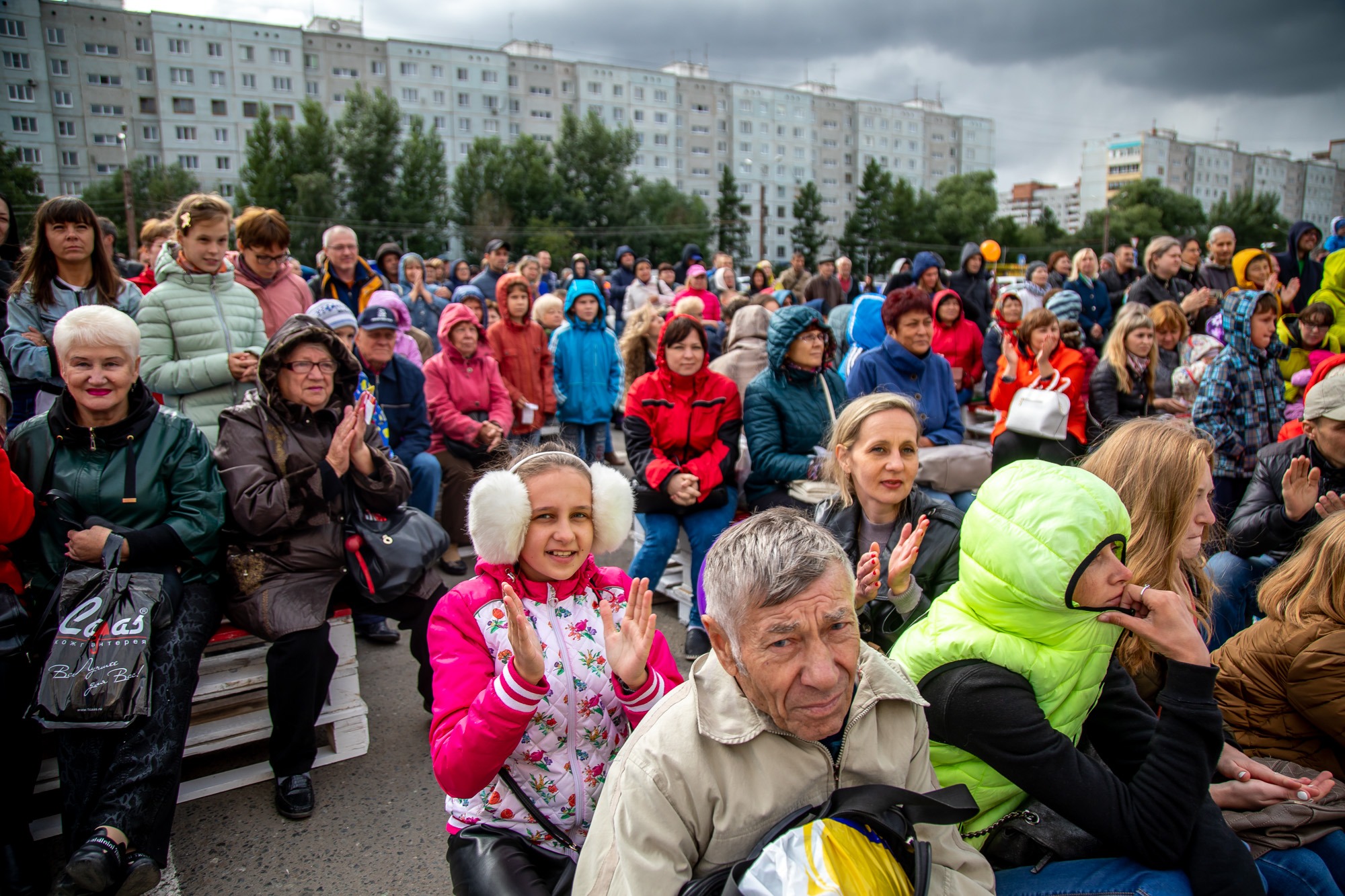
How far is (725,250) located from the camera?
2665 inches

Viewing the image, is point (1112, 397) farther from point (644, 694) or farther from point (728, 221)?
point (728, 221)

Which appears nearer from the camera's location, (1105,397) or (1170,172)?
(1105,397)

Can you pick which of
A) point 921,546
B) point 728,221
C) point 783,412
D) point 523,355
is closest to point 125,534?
point 921,546

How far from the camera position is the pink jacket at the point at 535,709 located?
1.96 metres

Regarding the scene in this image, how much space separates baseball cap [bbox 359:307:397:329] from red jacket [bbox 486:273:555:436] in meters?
1.63

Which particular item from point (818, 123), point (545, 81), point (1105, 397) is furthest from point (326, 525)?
point (818, 123)

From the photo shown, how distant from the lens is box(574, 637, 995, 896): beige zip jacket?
4.82 feet

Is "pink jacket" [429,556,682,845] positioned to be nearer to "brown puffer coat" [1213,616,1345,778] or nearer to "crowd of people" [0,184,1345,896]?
"crowd of people" [0,184,1345,896]

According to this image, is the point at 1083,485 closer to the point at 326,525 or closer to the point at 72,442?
the point at 326,525

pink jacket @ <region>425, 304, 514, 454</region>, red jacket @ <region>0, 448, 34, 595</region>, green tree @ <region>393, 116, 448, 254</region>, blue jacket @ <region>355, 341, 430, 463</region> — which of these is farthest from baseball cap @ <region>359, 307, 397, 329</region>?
green tree @ <region>393, 116, 448, 254</region>

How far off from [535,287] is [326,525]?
7.98m

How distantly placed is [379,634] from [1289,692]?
4231 mm

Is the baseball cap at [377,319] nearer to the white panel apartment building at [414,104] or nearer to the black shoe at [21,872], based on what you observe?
the black shoe at [21,872]

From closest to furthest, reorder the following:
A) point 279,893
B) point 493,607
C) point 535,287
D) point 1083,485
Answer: point 1083,485 → point 493,607 → point 279,893 → point 535,287
